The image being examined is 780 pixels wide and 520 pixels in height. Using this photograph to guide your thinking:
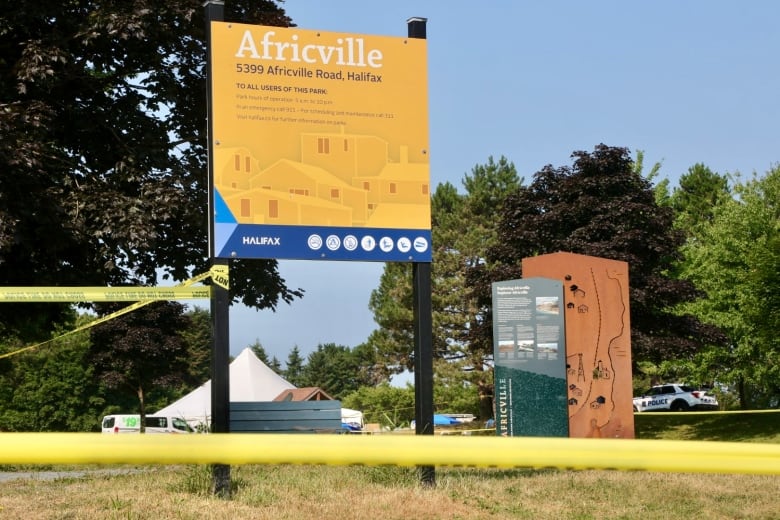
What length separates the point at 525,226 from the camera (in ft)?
104

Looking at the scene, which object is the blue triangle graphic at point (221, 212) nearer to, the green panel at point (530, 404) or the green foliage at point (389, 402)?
the green panel at point (530, 404)

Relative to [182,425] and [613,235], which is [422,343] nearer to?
[613,235]

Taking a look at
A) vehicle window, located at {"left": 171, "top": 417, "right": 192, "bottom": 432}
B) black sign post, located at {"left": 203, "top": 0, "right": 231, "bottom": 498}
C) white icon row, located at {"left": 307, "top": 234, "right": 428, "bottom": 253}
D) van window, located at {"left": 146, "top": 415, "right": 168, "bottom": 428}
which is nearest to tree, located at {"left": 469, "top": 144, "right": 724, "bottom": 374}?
vehicle window, located at {"left": 171, "top": 417, "right": 192, "bottom": 432}

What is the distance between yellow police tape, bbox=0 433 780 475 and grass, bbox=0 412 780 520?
4.20 m

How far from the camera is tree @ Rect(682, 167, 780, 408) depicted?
28047 mm

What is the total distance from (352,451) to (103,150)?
52.0 ft

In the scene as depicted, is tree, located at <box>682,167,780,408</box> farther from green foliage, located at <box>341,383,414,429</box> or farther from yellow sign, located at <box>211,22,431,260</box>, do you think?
green foliage, located at <box>341,383,414,429</box>

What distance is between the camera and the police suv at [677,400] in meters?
45.8

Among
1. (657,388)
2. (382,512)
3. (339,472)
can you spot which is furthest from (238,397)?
(382,512)

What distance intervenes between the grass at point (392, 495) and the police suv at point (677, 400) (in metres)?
35.9

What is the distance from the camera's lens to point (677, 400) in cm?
4625

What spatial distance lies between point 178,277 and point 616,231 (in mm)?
16380

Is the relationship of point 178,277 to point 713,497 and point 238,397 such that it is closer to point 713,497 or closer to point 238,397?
point 713,497

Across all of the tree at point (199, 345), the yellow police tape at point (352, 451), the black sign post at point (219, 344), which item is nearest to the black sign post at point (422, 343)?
the black sign post at point (219, 344)
